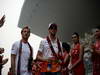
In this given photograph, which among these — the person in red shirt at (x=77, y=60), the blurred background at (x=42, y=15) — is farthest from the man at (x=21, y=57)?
the blurred background at (x=42, y=15)

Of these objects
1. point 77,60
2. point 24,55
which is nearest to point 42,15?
point 77,60

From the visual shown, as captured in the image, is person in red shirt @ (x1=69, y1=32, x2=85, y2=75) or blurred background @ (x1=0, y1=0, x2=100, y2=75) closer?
person in red shirt @ (x1=69, y1=32, x2=85, y2=75)

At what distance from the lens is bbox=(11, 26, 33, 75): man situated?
6188 mm

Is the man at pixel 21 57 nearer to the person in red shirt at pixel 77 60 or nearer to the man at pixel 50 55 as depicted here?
the man at pixel 50 55

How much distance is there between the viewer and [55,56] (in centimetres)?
610

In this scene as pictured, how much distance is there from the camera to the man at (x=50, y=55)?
606 cm

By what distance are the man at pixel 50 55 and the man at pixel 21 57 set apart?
272 mm

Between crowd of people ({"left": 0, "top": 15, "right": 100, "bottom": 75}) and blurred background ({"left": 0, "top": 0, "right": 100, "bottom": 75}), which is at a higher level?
blurred background ({"left": 0, "top": 0, "right": 100, "bottom": 75})

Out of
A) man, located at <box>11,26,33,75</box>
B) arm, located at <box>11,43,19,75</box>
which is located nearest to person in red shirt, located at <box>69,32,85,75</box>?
man, located at <box>11,26,33,75</box>

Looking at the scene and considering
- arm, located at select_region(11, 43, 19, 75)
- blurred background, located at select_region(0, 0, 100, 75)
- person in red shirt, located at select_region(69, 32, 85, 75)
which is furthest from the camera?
blurred background, located at select_region(0, 0, 100, 75)

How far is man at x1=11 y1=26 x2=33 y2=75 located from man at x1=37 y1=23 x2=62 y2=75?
272 millimetres

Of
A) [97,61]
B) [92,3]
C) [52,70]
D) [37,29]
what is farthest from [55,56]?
[37,29]

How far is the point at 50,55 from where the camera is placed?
6109 mm

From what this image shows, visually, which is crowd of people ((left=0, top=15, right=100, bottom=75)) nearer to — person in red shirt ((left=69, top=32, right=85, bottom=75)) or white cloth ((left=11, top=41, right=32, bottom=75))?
white cloth ((left=11, top=41, right=32, bottom=75))
